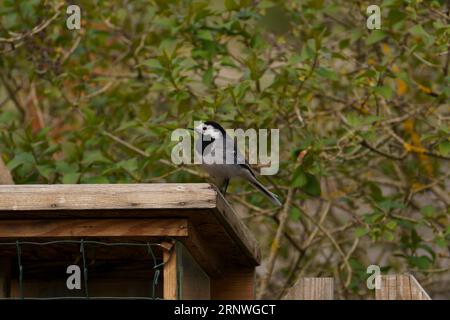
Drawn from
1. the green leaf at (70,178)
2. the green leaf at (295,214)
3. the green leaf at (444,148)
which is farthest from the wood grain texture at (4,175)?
the green leaf at (444,148)

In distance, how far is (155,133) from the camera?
16.2 ft

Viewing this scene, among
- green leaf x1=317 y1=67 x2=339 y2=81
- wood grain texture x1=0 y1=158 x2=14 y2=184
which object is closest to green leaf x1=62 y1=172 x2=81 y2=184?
wood grain texture x1=0 y1=158 x2=14 y2=184

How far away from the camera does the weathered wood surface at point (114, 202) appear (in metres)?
2.79

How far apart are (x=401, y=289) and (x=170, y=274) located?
63 centimetres

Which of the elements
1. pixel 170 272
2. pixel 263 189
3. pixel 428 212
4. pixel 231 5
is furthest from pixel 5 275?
pixel 428 212

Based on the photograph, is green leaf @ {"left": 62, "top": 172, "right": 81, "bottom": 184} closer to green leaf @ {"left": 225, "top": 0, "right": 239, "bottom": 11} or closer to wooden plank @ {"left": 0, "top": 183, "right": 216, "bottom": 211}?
green leaf @ {"left": 225, "top": 0, "right": 239, "bottom": 11}

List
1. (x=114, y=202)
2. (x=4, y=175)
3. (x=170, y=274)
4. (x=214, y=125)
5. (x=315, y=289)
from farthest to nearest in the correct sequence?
(x=214, y=125) → (x=4, y=175) → (x=315, y=289) → (x=170, y=274) → (x=114, y=202)

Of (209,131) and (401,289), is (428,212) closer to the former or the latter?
(209,131)

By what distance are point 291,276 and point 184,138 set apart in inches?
49.3

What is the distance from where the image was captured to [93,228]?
293cm

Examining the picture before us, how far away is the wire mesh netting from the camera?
326 cm
